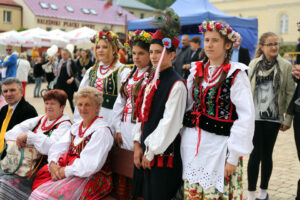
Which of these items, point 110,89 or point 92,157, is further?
point 110,89

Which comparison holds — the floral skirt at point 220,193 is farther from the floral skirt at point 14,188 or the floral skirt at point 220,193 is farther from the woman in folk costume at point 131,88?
the floral skirt at point 14,188

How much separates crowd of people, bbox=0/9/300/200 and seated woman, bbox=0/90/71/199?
11 mm

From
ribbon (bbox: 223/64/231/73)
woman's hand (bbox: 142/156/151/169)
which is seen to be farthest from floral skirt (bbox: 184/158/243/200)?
ribbon (bbox: 223/64/231/73)

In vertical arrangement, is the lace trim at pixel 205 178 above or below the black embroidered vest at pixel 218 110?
below

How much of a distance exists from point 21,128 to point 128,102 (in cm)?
133

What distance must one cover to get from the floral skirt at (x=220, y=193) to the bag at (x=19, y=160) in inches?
74.0

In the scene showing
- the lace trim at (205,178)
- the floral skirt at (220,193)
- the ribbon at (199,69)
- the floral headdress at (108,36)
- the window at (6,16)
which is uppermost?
the window at (6,16)

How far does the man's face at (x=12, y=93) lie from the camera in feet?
14.0

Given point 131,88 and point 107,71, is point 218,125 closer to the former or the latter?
point 131,88

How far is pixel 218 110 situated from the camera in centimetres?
256

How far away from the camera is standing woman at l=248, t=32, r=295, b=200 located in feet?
12.4

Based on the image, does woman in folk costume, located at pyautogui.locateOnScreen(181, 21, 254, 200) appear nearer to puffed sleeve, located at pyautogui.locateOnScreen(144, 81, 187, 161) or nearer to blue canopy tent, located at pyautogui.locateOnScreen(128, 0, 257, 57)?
puffed sleeve, located at pyautogui.locateOnScreen(144, 81, 187, 161)

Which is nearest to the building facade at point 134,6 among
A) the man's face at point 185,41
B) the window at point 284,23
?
the man's face at point 185,41

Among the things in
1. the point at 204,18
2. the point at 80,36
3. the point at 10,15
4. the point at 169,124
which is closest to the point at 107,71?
the point at 169,124
